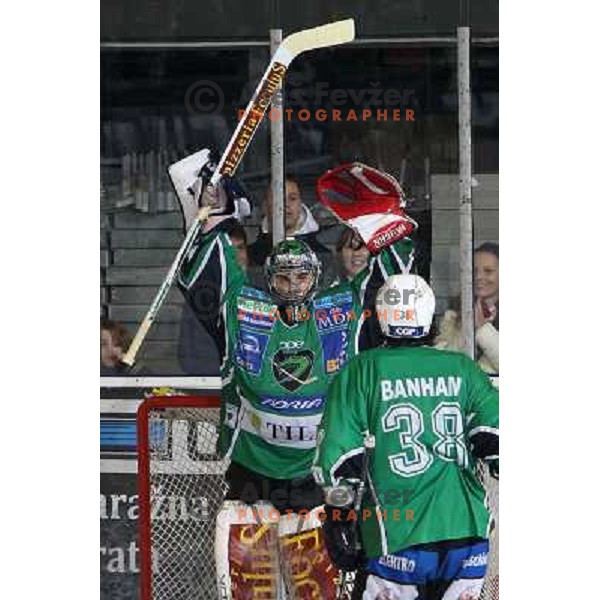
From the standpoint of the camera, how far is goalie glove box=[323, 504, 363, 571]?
4.54m

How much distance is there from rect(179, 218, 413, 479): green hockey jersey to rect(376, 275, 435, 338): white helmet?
0.06 metres

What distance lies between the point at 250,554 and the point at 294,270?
28.6 inches

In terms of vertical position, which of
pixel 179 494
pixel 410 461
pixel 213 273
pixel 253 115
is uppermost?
pixel 253 115

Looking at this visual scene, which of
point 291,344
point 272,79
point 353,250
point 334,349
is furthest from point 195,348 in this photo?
point 272,79

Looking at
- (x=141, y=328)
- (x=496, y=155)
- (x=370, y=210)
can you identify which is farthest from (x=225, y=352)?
(x=496, y=155)

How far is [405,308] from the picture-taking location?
4547mm

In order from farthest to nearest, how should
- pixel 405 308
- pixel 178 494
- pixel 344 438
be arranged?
pixel 178 494, pixel 405 308, pixel 344 438

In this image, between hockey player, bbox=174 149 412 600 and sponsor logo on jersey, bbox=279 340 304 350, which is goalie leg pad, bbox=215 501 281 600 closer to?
hockey player, bbox=174 149 412 600

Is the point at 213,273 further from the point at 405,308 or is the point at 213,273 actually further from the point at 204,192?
the point at 405,308

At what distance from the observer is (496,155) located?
4.68 m

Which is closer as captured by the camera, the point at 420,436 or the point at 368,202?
the point at 420,436

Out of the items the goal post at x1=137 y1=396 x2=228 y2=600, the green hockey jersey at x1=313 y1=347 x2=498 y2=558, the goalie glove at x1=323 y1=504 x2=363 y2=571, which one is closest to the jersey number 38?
the green hockey jersey at x1=313 y1=347 x2=498 y2=558
